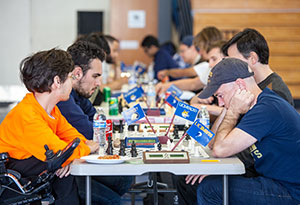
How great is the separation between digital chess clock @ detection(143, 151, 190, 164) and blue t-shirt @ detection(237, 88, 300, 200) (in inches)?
12.9

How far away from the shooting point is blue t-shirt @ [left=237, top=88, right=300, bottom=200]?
2301mm

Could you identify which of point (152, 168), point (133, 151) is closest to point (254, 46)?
point (133, 151)

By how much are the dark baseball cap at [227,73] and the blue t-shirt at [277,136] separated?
0.21 meters

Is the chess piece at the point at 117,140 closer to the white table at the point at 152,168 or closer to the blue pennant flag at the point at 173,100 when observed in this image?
the white table at the point at 152,168

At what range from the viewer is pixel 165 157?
2.27 m

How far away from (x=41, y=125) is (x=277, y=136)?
1.19 metres

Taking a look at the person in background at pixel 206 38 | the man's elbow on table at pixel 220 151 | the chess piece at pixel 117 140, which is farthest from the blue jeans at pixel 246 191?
the person in background at pixel 206 38

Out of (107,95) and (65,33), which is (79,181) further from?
(65,33)

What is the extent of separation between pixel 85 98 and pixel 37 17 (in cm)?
977

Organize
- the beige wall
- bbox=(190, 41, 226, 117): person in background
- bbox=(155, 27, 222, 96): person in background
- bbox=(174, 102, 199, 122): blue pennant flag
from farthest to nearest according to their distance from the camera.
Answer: the beige wall → bbox=(155, 27, 222, 96): person in background → bbox=(190, 41, 226, 117): person in background → bbox=(174, 102, 199, 122): blue pennant flag

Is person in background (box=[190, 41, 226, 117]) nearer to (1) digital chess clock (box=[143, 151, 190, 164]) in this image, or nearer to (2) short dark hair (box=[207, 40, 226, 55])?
(2) short dark hair (box=[207, 40, 226, 55])

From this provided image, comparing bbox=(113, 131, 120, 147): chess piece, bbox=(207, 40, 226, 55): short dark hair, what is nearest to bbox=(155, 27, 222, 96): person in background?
bbox=(207, 40, 226, 55): short dark hair

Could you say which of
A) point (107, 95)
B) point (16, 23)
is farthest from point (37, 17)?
point (107, 95)

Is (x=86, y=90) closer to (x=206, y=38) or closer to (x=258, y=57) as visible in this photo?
(x=258, y=57)
